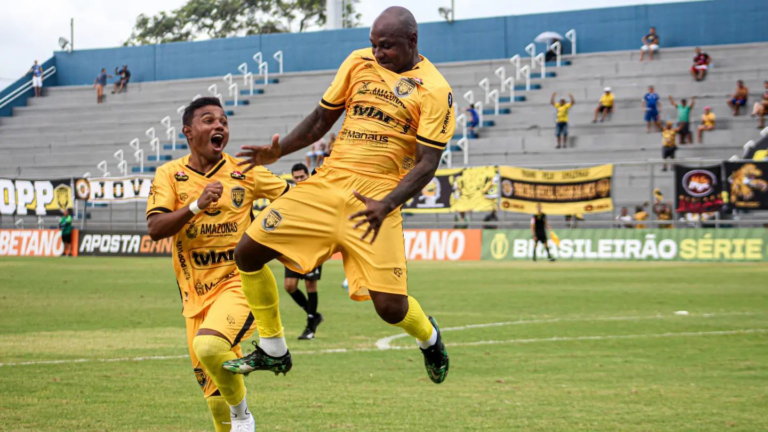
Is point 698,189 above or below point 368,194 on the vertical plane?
below

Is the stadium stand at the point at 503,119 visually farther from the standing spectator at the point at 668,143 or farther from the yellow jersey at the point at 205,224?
the yellow jersey at the point at 205,224

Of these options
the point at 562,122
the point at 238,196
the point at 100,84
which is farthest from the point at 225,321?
the point at 100,84

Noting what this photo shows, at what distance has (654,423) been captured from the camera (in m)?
8.00

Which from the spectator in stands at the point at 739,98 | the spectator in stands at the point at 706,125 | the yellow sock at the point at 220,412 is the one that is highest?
the spectator in stands at the point at 739,98

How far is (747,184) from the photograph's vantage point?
1275 inches

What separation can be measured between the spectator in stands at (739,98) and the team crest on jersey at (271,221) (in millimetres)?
37527

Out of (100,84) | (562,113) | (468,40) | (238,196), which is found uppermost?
(468,40)

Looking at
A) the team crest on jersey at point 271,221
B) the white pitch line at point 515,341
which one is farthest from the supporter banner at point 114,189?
the team crest on jersey at point 271,221

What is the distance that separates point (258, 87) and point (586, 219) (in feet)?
83.7

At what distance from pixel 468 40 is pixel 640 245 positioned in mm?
23899

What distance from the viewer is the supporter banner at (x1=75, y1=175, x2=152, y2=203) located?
4034 cm

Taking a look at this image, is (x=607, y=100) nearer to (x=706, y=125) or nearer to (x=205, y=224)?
(x=706, y=125)

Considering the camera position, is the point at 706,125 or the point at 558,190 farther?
the point at 706,125

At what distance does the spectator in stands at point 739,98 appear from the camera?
133ft
